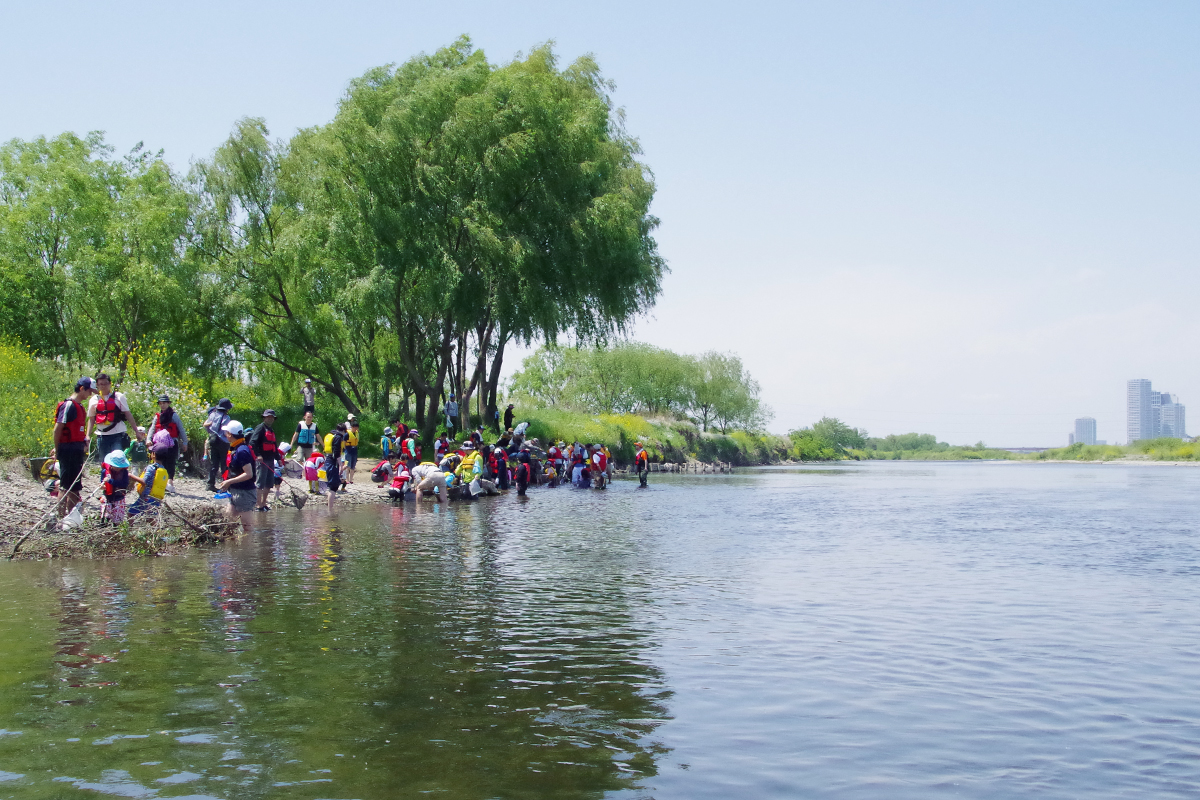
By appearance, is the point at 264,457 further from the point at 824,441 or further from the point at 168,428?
the point at 824,441

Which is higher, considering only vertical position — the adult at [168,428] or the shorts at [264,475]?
the adult at [168,428]

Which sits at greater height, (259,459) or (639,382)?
(639,382)

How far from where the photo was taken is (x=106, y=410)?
47.0ft

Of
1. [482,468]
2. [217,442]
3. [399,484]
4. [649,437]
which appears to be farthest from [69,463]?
[649,437]

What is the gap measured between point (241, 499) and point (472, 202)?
1869 cm

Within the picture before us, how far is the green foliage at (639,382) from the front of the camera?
289ft

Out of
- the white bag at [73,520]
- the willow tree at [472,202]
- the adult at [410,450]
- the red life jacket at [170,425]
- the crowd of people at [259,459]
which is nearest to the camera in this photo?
the white bag at [73,520]

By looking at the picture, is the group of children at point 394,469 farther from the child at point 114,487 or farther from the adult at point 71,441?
the adult at point 71,441

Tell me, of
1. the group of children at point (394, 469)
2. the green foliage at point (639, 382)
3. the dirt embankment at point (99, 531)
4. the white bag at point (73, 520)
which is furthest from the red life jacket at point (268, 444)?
the green foliage at point (639, 382)

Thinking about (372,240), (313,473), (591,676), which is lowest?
(591,676)

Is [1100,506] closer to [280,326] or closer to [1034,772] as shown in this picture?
[1034,772]

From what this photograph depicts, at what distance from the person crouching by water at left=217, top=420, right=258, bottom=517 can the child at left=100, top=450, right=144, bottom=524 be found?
287cm

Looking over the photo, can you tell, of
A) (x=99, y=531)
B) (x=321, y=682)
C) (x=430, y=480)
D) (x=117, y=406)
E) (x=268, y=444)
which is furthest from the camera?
(x=430, y=480)

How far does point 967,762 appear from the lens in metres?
5.28
